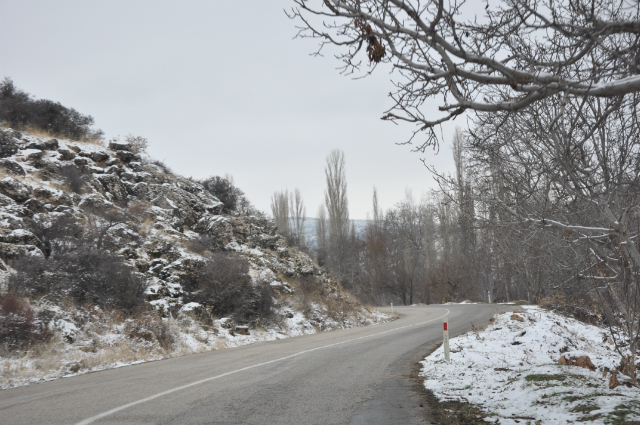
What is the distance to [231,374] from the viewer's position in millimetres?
8281

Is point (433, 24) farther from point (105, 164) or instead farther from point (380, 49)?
point (105, 164)

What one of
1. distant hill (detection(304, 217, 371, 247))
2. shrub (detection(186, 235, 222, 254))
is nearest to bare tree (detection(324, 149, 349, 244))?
distant hill (detection(304, 217, 371, 247))

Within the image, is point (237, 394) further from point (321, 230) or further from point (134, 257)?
point (321, 230)

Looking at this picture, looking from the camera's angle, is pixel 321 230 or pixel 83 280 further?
pixel 321 230

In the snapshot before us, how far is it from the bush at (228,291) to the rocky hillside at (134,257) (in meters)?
0.12

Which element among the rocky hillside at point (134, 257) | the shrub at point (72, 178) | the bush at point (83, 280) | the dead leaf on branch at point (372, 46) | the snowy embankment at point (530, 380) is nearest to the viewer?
the dead leaf on branch at point (372, 46)

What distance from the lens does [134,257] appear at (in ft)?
55.9

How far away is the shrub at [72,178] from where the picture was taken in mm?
19844

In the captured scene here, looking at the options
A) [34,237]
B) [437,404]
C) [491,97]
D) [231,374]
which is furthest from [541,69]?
[34,237]

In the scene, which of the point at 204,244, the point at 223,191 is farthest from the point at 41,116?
the point at 204,244

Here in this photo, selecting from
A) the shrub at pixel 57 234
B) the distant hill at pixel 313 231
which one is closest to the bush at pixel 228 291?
the shrub at pixel 57 234

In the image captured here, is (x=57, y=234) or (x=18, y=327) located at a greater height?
(x=57, y=234)

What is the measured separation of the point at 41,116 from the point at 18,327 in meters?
17.6

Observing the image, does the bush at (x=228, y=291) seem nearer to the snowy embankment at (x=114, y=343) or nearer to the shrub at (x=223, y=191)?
the snowy embankment at (x=114, y=343)
